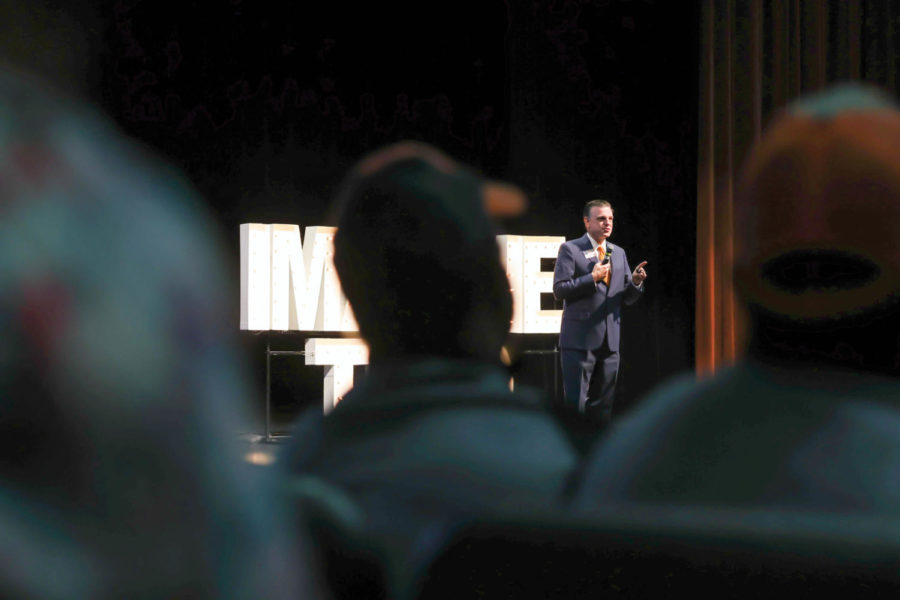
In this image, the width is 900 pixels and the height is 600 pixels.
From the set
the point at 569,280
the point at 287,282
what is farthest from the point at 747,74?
the point at 287,282

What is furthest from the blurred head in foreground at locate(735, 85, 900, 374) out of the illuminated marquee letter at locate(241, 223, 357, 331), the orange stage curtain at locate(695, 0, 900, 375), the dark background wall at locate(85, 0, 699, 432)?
the orange stage curtain at locate(695, 0, 900, 375)

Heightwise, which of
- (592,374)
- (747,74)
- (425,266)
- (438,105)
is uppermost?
(747,74)

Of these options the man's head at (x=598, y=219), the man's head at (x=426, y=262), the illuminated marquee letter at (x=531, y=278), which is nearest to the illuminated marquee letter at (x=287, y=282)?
the illuminated marquee letter at (x=531, y=278)

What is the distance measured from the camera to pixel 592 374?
20.9 ft

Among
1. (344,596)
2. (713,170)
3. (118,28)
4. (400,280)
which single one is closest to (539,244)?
(713,170)

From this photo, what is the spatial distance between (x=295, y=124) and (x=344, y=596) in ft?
23.8

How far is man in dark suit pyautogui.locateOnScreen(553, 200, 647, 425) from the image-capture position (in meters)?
6.06

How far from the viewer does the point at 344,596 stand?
2.38 feet

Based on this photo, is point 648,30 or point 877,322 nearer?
point 877,322

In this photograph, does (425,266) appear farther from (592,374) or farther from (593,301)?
(592,374)

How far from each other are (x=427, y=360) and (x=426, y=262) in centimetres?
11

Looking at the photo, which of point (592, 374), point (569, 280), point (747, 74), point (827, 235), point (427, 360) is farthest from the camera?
point (747, 74)

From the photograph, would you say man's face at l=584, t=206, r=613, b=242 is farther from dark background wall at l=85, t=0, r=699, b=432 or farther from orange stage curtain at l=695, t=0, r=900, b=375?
orange stage curtain at l=695, t=0, r=900, b=375

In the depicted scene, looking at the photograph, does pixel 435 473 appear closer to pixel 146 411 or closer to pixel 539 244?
pixel 146 411
